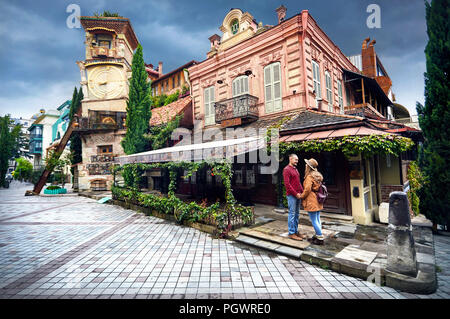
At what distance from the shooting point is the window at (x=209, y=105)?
13.0 meters

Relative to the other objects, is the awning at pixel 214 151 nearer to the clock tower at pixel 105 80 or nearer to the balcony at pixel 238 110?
the balcony at pixel 238 110

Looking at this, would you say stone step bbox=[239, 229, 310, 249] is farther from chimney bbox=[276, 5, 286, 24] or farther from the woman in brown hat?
chimney bbox=[276, 5, 286, 24]

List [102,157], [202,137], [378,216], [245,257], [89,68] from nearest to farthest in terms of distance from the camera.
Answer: [245,257] < [378,216] < [202,137] < [102,157] < [89,68]

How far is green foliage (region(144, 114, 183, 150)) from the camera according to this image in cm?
1382

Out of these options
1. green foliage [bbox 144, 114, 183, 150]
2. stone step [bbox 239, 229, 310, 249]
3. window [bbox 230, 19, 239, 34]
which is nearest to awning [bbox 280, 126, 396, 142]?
stone step [bbox 239, 229, 310, 249]

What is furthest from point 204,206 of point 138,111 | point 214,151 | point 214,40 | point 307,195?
point 214,40

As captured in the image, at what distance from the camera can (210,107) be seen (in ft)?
43.0

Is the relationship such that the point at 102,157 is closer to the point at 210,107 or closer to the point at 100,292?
the point at 210,107

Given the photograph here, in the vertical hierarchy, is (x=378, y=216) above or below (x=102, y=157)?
below

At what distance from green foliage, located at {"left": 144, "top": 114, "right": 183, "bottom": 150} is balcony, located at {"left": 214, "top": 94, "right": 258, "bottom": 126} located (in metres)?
3.50

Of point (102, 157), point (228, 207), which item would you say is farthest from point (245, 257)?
point (102, 157)

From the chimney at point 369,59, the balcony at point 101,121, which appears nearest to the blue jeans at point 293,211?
the balcony at point 101,121

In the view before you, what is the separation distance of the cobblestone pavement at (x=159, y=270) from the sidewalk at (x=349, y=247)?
16 cm
